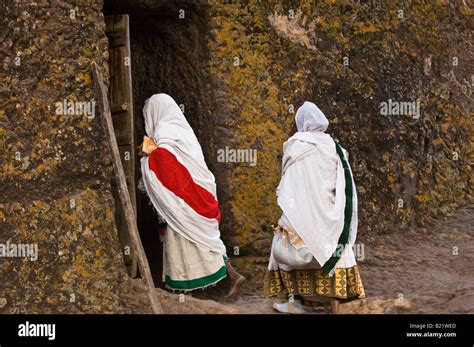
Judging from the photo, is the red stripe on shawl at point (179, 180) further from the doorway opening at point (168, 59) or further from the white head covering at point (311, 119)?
the white head covering at point (311, 119)

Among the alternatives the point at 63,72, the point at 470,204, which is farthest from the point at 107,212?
the point at 470,204

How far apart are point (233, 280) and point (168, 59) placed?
88.0 inches

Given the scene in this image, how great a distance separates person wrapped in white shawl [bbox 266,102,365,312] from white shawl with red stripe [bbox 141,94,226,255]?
771mm

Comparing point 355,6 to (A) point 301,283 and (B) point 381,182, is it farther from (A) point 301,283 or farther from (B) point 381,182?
(A) point 301,283

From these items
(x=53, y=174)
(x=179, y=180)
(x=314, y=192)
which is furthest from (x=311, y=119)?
(x=53, y=174)

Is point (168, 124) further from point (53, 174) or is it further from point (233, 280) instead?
point (53, 174)

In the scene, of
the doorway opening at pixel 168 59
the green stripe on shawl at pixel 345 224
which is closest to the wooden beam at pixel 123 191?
the green stripe on shawl at pixel 345 224

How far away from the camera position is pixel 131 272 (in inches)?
373

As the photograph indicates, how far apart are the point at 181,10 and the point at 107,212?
2.66 m

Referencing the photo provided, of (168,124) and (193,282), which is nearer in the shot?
(193,282)

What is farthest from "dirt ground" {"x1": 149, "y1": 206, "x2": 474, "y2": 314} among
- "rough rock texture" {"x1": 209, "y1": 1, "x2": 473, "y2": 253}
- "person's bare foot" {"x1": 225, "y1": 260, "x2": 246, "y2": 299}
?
"rough rock texture" {"x1": 209, "y1": 1, "x2": 473, "y2": 253}

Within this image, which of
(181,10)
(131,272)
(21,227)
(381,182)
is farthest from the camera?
(381,182)

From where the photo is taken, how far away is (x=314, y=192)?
945 cm

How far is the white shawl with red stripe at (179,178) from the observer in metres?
9.95
